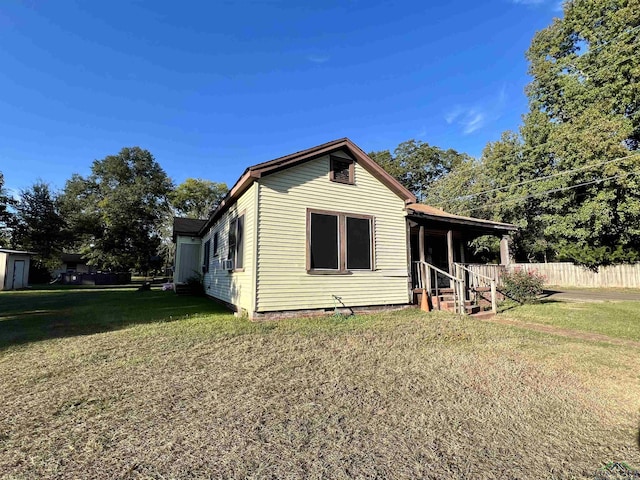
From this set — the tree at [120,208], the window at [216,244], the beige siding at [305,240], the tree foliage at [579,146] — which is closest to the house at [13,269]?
the tree at [120,208]

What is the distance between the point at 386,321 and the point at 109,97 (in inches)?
618

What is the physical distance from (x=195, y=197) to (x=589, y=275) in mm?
39619

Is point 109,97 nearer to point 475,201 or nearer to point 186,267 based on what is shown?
point 186,267

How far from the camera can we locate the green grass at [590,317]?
6.53 metres

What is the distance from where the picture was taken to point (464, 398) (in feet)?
10.9

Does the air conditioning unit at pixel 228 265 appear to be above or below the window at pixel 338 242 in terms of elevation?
below

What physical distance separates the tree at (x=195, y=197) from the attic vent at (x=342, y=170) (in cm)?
3274

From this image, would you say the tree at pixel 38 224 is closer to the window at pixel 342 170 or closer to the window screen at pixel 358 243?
the window at pixel 342 170

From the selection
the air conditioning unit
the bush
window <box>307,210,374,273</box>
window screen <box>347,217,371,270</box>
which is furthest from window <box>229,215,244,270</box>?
the bush

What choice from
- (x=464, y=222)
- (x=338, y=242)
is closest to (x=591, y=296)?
(x=464, y=222)

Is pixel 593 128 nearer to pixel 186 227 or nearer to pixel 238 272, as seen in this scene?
pixel 238 272

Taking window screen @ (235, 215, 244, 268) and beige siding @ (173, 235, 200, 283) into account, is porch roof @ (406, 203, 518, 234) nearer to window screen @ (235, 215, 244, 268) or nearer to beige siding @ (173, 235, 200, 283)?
window screen @ (235, 215, 244, 268)

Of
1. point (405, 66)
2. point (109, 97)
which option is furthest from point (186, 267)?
point (405, 66)

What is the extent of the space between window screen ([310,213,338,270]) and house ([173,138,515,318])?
0.03 meters
